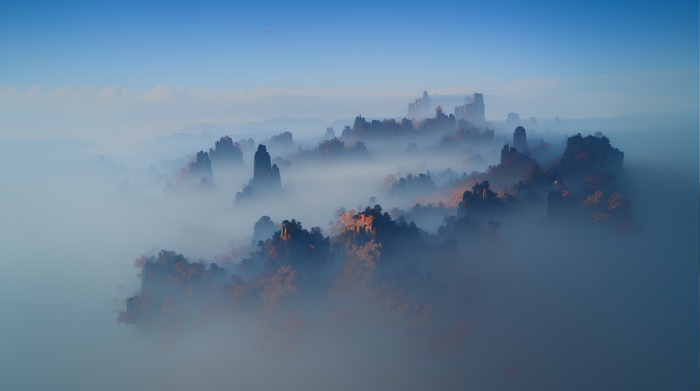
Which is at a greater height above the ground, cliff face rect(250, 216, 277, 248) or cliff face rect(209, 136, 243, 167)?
cliff face rect(209, 136, 243, 167)

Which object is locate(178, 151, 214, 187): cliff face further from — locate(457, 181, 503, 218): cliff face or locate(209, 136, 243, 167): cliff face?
locate(457, 181, 503, 218): cliff face

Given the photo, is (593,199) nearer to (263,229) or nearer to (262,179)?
(263,229)

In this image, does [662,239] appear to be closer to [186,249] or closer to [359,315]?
[359,315]

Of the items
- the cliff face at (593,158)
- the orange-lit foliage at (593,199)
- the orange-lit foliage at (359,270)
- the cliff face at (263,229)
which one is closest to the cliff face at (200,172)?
the cliff face at (263,229)

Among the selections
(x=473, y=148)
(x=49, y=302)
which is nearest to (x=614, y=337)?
(x=49, y=302)

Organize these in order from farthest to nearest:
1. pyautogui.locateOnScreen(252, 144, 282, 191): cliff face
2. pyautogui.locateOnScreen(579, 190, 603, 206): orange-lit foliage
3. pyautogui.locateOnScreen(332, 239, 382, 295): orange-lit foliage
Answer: pyautogui.locateOnScreen(252, 144, 282, 191): cliff face, pyautogui.locateOnScreen(579, 190, 603, 206): orange-lit foliage, pyautogui.locateOnScreen(332, 239, 382, 295): orange-lit foliage

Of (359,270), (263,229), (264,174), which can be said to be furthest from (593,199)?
(264,174)

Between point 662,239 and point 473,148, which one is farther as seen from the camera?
point 473,148

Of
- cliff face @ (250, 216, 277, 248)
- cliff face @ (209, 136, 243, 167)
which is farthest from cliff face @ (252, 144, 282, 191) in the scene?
cliff face @ (209, 136, 243, 167)

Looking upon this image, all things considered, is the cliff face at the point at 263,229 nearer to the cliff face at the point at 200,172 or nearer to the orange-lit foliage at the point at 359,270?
the orange-lit foliage at the point at 359,270
